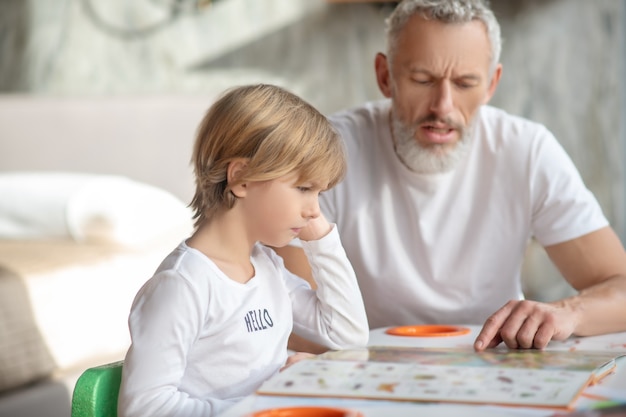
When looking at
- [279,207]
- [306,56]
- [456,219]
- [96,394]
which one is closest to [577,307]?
[456,219]

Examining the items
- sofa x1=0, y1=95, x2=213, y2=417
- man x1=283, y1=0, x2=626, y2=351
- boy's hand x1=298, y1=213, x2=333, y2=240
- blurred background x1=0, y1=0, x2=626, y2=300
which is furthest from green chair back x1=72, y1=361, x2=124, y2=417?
blurred background x1=0, y1=0, x2=626, y2=300

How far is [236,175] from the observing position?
3.80 feet

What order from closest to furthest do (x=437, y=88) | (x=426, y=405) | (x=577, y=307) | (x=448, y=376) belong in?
(x=426, y=405)
(x=448, y=376)
(x=577, y=307)
(x=437, y=88)

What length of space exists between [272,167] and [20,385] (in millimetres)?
1215

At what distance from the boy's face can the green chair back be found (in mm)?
256

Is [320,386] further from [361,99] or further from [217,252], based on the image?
[361,99]

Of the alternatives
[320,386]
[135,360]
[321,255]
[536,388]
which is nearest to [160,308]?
[135,360]

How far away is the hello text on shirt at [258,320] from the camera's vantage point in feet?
3.76

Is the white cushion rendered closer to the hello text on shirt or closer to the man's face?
the man's face

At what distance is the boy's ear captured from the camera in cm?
115

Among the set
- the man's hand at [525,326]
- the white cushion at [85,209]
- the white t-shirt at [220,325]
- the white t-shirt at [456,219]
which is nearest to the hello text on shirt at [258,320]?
the white t-shirt at [220,325]

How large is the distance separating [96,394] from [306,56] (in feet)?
7.62

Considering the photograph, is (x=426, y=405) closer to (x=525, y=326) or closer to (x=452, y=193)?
(x=525, y=326)

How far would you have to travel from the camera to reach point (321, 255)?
130 cm
